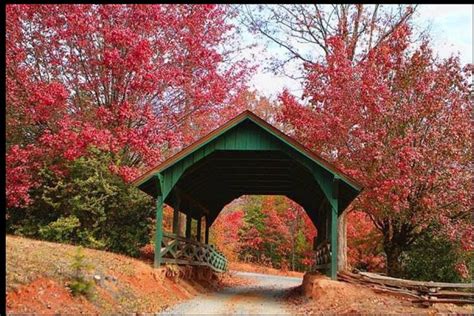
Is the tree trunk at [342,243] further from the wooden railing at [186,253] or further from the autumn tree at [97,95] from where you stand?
the autumn tree at [97,95]

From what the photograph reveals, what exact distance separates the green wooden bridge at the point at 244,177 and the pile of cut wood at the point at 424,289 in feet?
4.15

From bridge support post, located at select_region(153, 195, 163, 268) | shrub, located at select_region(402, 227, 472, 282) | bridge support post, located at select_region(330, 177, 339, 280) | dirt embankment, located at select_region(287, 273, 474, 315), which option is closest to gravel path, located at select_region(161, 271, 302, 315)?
dirt embankment, located at select_region(287, 273, 474, 315)

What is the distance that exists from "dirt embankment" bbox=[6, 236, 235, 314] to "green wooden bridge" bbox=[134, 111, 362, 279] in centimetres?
98

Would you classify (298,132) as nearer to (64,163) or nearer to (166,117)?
(166,117)

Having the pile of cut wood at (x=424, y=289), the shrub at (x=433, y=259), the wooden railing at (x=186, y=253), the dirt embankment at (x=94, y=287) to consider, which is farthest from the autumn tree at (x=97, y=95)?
the shrub at (x=433, y=259)

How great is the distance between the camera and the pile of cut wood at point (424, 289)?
10742 mm

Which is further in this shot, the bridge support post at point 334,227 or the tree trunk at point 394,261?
the tree trunk at point 394,261

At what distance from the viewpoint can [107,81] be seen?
1739 centimetres

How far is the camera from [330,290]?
40.7 feet

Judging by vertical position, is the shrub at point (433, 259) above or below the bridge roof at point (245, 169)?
below

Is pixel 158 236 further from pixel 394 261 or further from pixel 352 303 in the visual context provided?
pixel 394 261

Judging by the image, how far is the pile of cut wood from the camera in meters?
10.7

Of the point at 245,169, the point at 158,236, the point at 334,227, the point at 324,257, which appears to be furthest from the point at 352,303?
the point at 245,169

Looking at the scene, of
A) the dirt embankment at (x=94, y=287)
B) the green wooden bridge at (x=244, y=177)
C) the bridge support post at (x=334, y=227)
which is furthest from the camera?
the green wooden bridge at (x=244, y=177)
